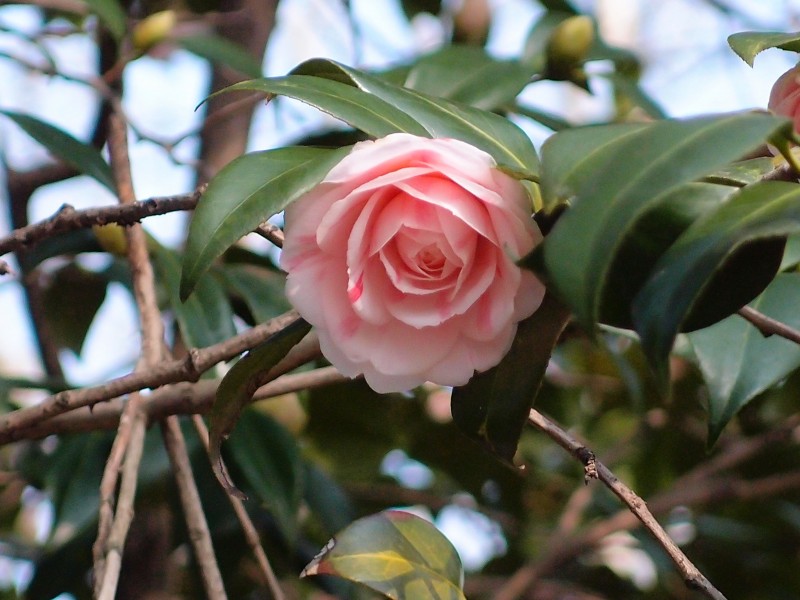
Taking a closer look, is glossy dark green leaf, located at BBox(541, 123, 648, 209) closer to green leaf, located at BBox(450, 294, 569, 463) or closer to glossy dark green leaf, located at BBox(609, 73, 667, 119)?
green leaf, located at BBox(450, 294, 569, 463)

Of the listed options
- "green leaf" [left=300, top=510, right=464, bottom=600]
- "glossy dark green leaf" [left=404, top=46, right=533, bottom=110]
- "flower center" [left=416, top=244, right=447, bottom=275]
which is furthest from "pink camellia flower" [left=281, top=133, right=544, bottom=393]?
"glossy dark green leaf" [left=404, top=46, right=533, bottom=110]

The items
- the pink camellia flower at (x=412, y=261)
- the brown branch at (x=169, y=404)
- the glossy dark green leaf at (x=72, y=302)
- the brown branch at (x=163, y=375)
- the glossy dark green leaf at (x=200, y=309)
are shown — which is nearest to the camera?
the pink camellia flower at (x=412, y=261)

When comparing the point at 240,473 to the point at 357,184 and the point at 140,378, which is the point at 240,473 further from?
the point at 357,184

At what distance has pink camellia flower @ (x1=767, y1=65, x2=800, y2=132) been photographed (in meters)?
0.60

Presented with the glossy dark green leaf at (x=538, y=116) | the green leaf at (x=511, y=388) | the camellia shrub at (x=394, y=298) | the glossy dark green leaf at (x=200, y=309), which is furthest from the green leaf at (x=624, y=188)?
the glossy dark green leaf at (x=538, y=116)

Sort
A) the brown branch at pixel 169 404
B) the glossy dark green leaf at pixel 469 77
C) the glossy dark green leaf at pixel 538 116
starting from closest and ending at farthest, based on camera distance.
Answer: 1. the brown branch at pixel 169 404
2. the glossy dark green leaf at pixel 469 77
3. the glossy dark green leaf at pixel 538 116

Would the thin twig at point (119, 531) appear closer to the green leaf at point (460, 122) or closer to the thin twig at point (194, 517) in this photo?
the thin twig at point (194, 517)

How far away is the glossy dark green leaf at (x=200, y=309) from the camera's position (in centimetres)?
91

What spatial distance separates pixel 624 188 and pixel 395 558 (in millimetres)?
299

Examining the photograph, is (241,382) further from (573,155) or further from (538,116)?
(538,116)

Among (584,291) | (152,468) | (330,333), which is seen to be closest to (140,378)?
(330,333)

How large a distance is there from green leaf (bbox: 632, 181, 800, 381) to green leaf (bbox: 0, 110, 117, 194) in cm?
74

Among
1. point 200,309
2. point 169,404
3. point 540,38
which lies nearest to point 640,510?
point 169,404

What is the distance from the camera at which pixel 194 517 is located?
2.17ft
